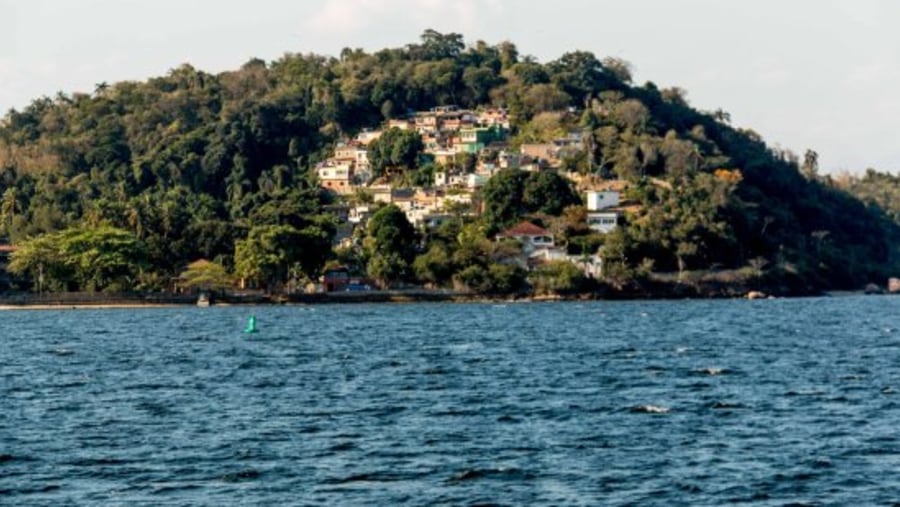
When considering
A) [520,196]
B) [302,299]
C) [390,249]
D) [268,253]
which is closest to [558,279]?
[390,249]

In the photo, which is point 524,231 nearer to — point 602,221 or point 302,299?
point 602,221

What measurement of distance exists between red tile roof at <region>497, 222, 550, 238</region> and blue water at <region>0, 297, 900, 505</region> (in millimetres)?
83483

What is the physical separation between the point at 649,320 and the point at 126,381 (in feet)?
210

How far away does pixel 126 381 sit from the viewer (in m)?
68.6

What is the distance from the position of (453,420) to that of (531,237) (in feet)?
436

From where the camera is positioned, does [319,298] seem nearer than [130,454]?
No

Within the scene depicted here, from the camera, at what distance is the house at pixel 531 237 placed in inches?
7269

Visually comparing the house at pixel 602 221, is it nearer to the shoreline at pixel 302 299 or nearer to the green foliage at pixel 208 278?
the shoreline at pixel 302 299

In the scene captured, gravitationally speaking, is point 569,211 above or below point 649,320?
above

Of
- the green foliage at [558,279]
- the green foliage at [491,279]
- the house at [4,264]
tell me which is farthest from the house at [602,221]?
the house at [4,264]

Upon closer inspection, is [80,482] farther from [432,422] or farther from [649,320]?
[649,320]

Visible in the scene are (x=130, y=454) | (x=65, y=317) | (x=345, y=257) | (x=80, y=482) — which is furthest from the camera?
(x=345, y=257)

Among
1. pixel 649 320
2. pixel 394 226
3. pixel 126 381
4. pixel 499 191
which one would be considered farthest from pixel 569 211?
pixel 126 381

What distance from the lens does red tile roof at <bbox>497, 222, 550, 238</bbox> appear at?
185250mm
